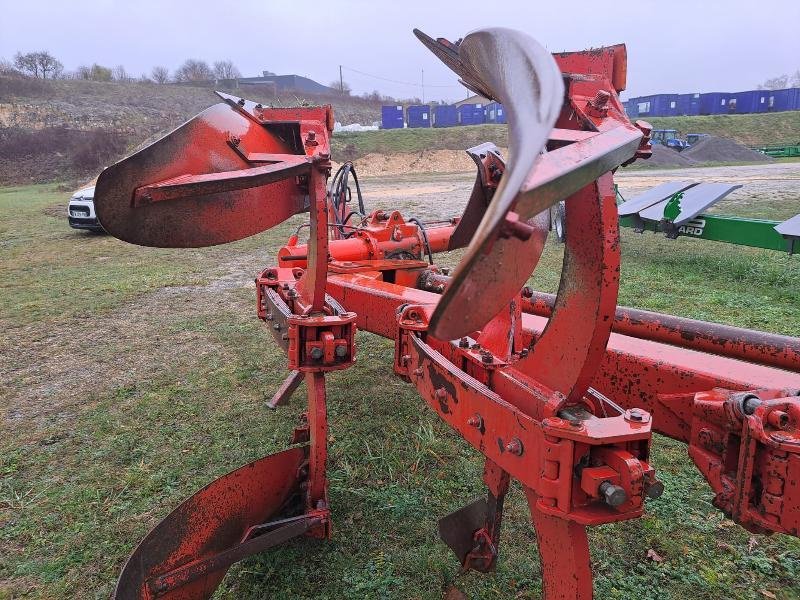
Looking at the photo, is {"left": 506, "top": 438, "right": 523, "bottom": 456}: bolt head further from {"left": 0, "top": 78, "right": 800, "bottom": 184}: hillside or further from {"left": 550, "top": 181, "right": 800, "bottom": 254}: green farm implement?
{"left": 0, "top": 78, "right": 800, "bottom": 184}: hillside

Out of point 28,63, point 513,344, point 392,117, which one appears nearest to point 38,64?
point 28,63

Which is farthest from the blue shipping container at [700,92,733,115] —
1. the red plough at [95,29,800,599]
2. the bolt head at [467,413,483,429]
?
the bolt head at [467,413,483,429]

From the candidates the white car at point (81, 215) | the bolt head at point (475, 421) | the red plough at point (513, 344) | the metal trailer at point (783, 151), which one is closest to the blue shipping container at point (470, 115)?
the metal trailer at point (783, 151)

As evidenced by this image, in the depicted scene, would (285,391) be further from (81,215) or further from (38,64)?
(38,64)

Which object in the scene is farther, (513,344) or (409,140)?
(409,140)

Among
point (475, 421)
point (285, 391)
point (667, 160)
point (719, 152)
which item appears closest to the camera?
point (475, 421)

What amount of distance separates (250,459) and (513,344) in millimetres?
1816

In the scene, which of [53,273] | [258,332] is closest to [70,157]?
[53,273]

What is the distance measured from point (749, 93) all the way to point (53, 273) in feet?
153

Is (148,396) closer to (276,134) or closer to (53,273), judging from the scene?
(276,134)

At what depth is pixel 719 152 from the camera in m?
29.3

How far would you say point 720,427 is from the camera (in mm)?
1411

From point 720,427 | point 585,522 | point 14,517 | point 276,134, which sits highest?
point 276,134

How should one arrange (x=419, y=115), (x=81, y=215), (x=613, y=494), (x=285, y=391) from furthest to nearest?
(x=419, y=115)
(x=81, y=215)
(x=285, y=391)
(x=613, y=494)
